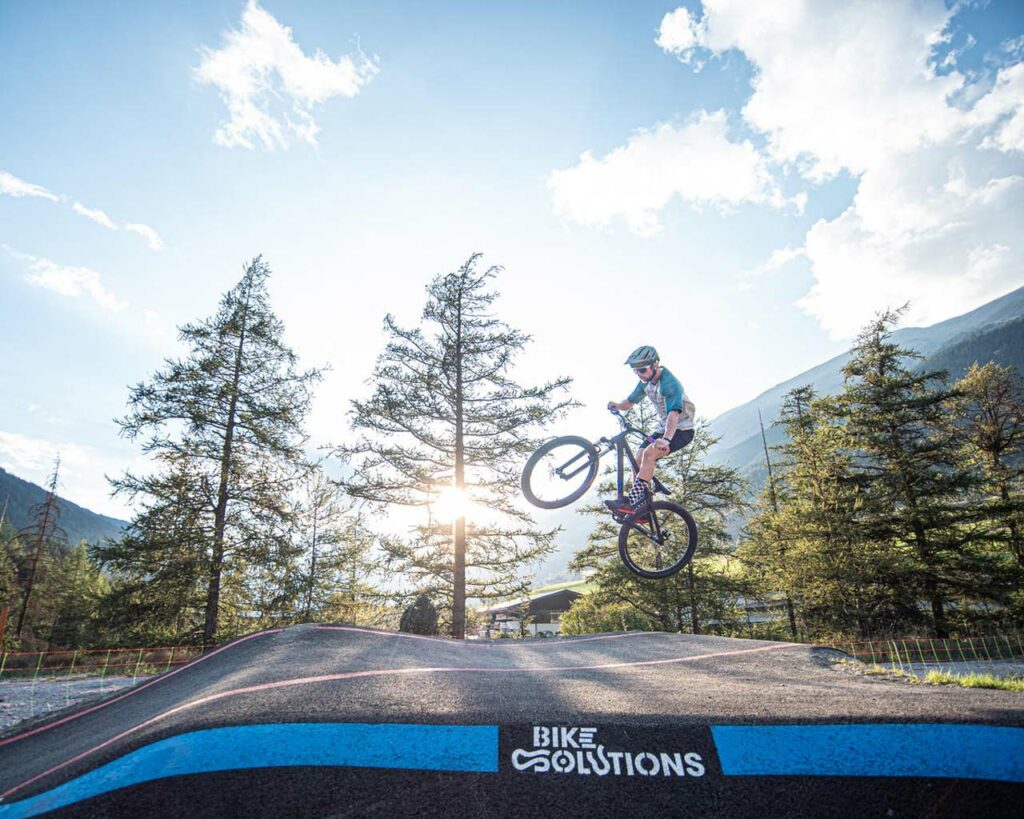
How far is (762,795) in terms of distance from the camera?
3.18m

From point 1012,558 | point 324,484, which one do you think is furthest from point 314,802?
point 1012,558

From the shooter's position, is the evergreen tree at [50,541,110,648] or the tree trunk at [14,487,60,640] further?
the evergreen tree at [50,541,110,648]

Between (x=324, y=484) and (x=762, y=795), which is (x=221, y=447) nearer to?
(x=324, y=484)

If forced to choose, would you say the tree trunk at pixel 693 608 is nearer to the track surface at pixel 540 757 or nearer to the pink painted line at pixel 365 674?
the pink painted line at pixel 365 674

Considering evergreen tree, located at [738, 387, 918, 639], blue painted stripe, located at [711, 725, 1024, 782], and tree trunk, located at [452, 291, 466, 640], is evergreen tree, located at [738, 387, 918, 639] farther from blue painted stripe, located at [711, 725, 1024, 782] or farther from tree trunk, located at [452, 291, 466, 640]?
blue painted stripe, located at [711, 725, 1024, 782]

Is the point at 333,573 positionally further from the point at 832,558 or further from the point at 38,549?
the point at 38,549

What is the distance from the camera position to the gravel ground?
7789mm

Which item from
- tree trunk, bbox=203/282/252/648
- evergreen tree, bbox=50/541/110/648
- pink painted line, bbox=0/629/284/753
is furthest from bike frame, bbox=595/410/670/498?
evergreen tree, bbox=50/541/110/648

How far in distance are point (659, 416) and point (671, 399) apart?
28 cm

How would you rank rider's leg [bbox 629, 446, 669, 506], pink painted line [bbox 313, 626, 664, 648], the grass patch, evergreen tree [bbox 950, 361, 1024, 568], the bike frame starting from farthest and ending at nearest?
evergreen tree [bbox 950, 361, 1024, 568] < pink painted line [bbox 313, 626, 664, 648] < the bike frame < rider's leg [bbox 629, 446, 669, 506] < the grass patch

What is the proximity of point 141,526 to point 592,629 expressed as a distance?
802 inches

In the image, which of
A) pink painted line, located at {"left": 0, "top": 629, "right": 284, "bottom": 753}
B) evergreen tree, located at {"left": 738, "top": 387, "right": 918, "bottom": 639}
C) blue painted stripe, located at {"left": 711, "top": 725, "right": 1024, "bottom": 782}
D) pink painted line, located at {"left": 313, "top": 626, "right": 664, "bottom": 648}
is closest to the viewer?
A: blue painted stripe, located at {"left": 711, "top": 725, "right": 1024, "bottom": 782}

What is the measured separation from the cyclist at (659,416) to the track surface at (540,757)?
2.51 metres

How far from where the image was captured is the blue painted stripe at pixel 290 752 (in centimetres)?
320
